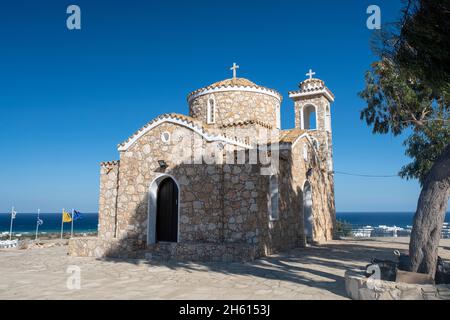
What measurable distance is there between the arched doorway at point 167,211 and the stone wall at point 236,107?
12.0 ft

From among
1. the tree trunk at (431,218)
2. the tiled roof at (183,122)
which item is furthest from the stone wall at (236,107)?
the tree trunk at (431,218)

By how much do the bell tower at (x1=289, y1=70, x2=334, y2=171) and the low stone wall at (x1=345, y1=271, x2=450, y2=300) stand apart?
12376 millimetres

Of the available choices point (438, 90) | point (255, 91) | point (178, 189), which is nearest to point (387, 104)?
point (255, 91)

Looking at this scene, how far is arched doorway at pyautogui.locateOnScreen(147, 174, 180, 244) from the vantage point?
1153cm

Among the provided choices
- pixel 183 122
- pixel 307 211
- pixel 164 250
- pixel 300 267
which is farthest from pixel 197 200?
pixel 307 211

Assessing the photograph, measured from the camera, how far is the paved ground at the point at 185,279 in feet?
20.0

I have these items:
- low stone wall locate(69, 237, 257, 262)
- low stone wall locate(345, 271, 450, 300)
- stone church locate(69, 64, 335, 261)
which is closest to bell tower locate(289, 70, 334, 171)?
stone church locate(69, 64, 335, 261)

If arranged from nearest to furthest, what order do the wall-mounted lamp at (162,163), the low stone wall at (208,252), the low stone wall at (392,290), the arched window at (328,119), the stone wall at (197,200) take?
the low stone wall at (392,290) → the low stone wall at (208,252) → the stone wall at (197,200) → the wall-mounted lamp at (162,163) → the arched window at (328,119)

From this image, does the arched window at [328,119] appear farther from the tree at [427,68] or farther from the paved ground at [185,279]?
the tree at [427,68]

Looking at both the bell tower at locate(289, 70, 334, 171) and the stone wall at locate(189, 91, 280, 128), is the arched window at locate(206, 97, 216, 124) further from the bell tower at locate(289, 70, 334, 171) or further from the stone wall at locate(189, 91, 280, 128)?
the bell tower at locate(289, 70, 334, 171)

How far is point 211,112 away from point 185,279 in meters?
8.60

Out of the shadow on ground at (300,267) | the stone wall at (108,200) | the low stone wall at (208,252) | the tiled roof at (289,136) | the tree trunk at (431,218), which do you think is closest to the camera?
the tree trunk at (431,218)
